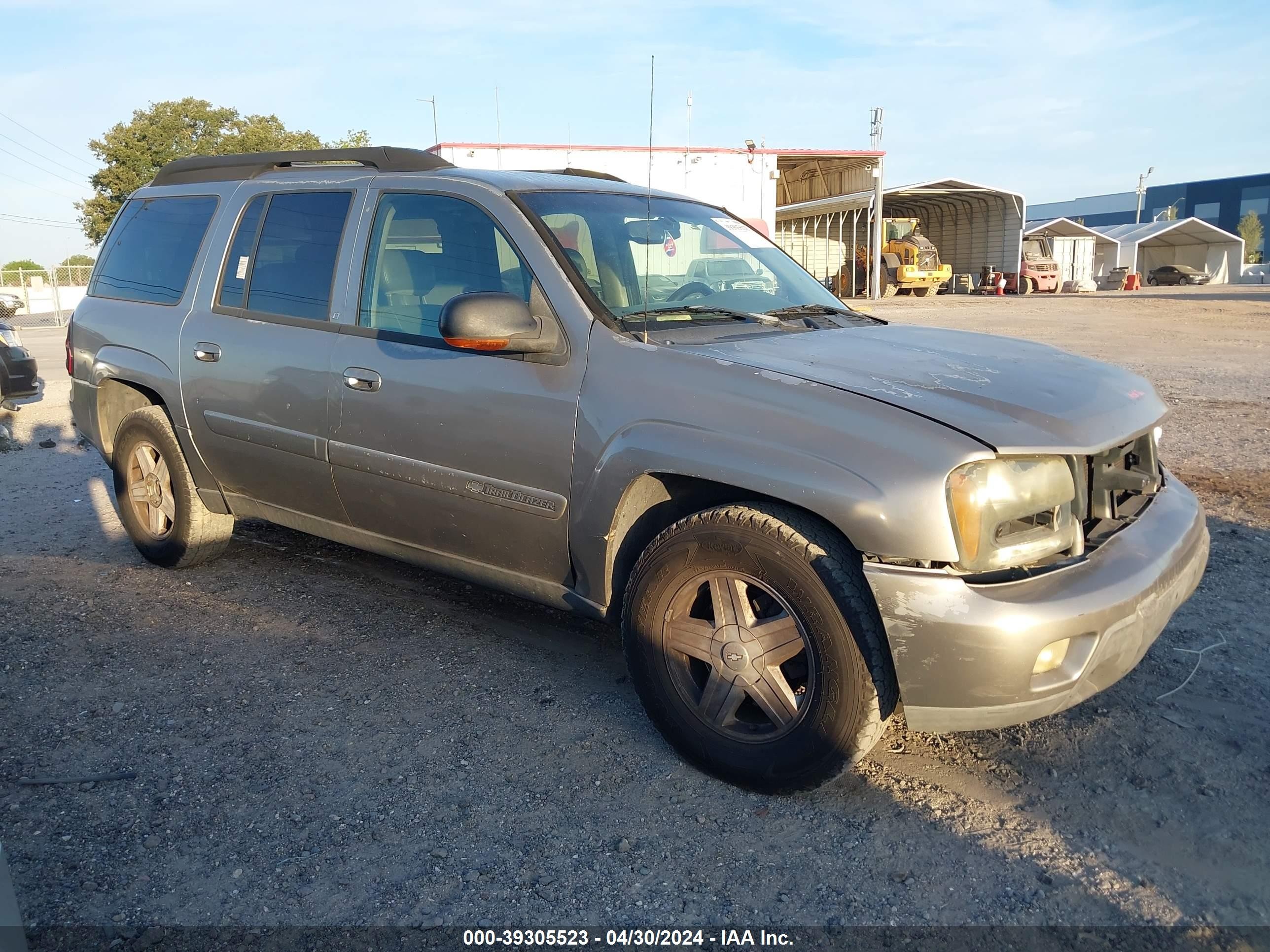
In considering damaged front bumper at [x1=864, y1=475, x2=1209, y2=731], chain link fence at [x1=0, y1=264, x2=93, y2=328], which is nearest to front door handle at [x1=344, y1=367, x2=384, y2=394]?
damaged front bumper at [x1=864, y1=475, x2=1209, y2=731]

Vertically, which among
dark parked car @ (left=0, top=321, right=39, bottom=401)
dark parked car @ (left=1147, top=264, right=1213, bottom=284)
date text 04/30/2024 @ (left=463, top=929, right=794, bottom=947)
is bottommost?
date text 04/30/2024 @ (left=463, top=929, right=794, bottom=947)

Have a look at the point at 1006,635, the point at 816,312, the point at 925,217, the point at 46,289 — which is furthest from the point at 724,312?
the point at 925,217

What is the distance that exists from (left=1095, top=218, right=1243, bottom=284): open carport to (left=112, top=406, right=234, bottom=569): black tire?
177 ft

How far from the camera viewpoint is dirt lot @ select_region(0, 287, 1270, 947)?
2.41m

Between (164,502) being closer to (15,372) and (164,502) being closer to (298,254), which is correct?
(298,254)

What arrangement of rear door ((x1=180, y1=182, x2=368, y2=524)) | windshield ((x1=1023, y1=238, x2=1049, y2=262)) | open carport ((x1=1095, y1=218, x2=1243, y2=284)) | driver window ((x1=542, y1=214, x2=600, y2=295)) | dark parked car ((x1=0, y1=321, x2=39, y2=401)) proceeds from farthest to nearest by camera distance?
1. open carport ((x1=1095, y1=218, x2=1243, y2=284))
2. windshield ((x1=1023, y1=238, x2=1049, y2=262))
3. dark parked car ((x1=0, y1=321, x2=39, y2=401))
4. rear door ((x1=180, y1=182, x2=368, y2=524))
5. driver window ((x1=542, y1=214, x2=600, y2=295))

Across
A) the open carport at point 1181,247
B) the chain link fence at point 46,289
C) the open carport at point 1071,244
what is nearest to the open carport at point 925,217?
the open carport at point 1071,244

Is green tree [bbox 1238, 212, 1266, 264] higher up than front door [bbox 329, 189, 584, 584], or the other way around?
green tree [bbox 1238, 212, 1266, 264]

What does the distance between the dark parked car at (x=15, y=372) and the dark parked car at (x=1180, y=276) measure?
5375 centimetres

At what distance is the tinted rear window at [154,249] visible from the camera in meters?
4.55

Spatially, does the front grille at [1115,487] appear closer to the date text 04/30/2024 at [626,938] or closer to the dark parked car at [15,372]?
the date text 04/30/2024 at [626,938]

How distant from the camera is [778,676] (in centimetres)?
277

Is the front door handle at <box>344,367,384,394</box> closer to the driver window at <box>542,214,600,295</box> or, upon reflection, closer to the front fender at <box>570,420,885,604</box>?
the driver window at <box>542,214,600,295</box>

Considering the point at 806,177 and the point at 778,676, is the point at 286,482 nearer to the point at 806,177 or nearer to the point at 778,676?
the point at 778,676
